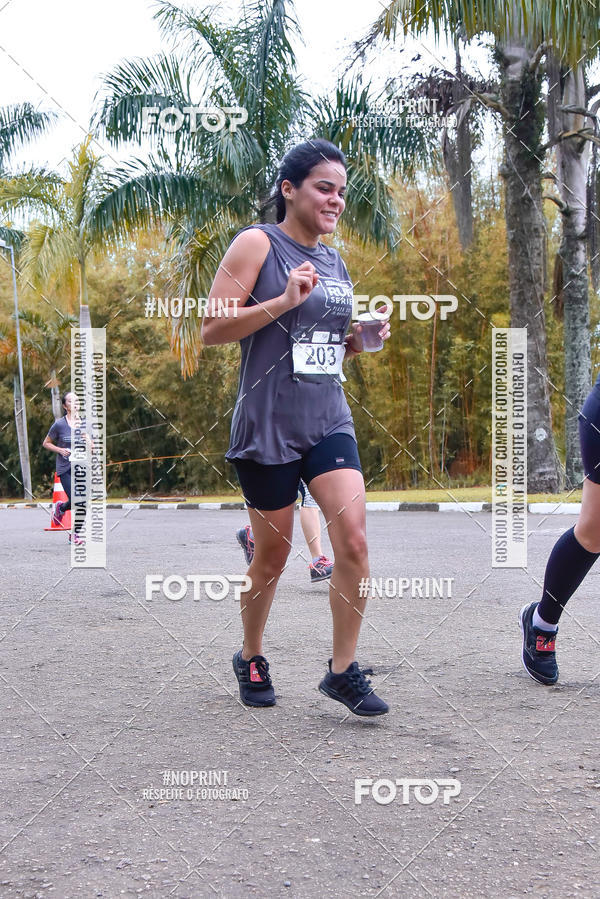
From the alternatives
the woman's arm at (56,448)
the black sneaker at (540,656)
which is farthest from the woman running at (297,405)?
the woman's arm at (56,448)

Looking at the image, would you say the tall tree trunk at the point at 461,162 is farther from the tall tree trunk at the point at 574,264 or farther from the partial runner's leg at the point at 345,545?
the partial runner's leg at the point at 345,545

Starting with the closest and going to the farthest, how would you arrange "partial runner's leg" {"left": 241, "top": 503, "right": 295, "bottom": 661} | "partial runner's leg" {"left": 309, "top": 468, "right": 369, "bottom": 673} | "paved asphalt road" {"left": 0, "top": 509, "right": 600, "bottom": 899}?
1. "paved asphalt road" {"left": 0, "top": 509, "right": 600, "bottom": 899}
2. "partial runner's leg" {"left": 309, "top": 468, "right": 369, "bottom": 673}
3. "partial runner's leg" {"left": 241, "top": 503, "right": 295, "bottom": 661}

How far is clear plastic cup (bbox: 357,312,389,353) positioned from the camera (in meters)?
3.14

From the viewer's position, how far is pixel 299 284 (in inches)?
110

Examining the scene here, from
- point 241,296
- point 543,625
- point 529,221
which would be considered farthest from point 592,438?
point 529,221

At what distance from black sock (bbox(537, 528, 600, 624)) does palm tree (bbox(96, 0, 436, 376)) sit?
949 centimetres

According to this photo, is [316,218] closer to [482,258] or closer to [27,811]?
[27,811]

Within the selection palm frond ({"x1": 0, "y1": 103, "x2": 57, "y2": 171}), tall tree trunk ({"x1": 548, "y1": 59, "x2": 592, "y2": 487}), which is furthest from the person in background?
palm frond ({"x1": 0, "y1": 103, "x2": 57, "y2": 171})

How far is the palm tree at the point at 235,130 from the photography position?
1316 centimetres

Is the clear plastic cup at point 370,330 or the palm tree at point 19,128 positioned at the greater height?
the palm tree at point 19,128

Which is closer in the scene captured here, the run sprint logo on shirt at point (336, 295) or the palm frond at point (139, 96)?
the run sprint logo on shirt at point (336, 295)

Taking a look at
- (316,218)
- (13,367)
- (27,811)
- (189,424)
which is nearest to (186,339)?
(189,424)

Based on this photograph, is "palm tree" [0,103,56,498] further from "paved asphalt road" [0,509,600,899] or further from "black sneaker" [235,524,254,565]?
"paved asphalt road" [0,509,600,899]

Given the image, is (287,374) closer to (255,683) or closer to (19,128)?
(255,683)
